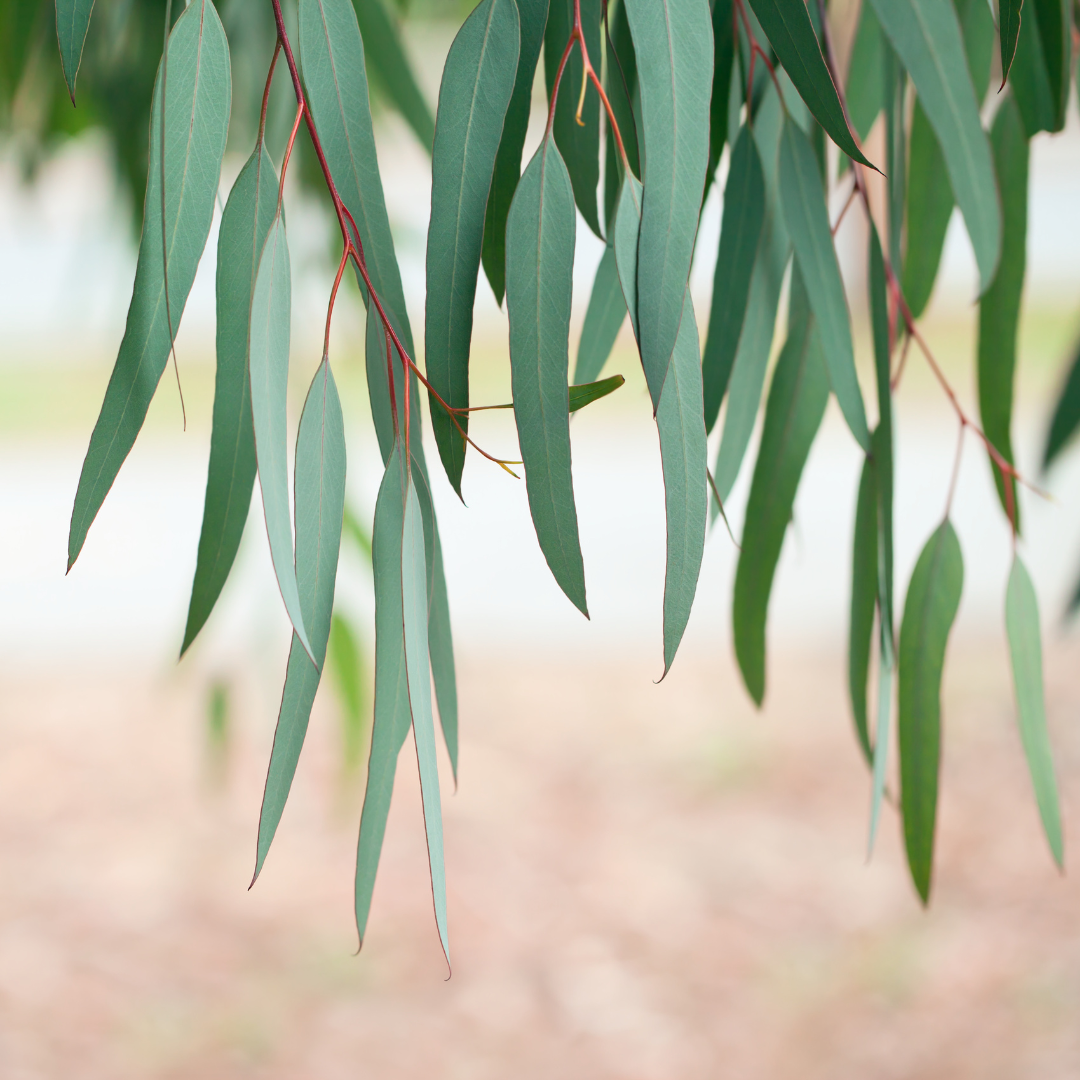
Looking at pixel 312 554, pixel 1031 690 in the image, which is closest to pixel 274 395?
pixel 312 554

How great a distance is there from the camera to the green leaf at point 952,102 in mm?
433

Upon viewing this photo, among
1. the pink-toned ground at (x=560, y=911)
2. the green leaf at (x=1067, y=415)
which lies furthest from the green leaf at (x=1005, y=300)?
the pink-toned ground at (x=560, y=911)

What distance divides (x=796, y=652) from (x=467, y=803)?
2.58 ft

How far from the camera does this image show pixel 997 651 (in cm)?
206

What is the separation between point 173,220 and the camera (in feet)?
1.15

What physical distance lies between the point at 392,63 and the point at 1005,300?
36cm

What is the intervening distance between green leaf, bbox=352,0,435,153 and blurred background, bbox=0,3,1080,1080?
0.17 m

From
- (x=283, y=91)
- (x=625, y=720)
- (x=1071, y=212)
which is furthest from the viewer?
(x=1071, y=212)

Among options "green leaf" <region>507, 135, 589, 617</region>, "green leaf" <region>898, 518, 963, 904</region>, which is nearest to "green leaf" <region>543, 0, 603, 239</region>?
"green leaf" <region>507, 135, 589, 617</region>

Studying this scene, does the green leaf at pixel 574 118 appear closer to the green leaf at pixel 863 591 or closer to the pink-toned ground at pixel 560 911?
the green leaf at pixel 863 591

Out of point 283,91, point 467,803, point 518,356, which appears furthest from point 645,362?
point 467,803

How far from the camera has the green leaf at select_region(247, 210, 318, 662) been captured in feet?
0.99

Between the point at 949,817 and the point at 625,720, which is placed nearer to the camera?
the point at 949,817

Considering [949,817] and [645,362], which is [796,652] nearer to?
[949,817]
